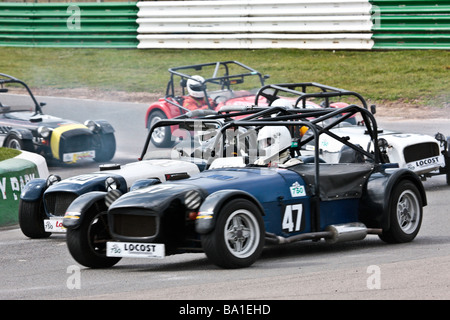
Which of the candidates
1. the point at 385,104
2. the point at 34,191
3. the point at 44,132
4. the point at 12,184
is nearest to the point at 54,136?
the point at 44,132

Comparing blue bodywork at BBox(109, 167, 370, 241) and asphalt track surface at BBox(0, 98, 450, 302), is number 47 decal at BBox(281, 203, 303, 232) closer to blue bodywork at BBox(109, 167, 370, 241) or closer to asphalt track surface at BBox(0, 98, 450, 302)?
blue bodywork at BBox(109, 167, 370, 241)

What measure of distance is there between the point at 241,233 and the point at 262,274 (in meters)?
0.49

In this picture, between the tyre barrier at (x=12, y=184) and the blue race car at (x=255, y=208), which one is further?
the tyre barrier at (x=12, y=184)

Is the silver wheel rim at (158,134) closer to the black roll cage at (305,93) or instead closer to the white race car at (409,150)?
the black roll cage at (305,93)

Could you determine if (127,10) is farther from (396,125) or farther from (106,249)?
(106,249)

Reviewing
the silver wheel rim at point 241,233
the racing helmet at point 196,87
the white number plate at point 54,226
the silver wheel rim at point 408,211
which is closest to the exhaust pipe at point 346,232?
the silver wheel rim at point 408,211

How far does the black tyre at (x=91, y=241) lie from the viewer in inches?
336

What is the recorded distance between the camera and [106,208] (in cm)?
884

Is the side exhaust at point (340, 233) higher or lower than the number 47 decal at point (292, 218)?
lower

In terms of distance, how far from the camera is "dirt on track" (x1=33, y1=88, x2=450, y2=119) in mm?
19281

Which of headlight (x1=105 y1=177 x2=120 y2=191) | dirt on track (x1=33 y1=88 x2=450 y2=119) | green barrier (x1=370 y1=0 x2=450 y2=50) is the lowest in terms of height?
headlight (x1=105 y1=177 x2=120 y2=191)

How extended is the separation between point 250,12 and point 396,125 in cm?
590

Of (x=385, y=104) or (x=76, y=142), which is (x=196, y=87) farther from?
(x=385, y=104)

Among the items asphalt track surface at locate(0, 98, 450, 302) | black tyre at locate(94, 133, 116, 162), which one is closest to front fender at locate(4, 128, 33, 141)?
black tyre at locate(94, 133, 116, 162)
